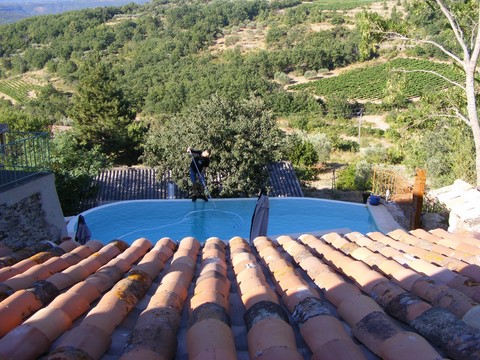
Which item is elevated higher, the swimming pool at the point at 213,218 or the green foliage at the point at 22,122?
the green foliage at the point at 22,122

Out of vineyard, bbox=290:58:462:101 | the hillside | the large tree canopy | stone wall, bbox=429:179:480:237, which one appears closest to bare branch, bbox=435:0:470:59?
the hillside

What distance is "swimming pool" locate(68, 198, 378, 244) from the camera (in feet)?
33.7

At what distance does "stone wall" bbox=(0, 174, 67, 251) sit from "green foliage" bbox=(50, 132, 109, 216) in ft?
24.0

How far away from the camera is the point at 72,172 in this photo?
14008 mm

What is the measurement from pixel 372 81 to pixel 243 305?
157ft

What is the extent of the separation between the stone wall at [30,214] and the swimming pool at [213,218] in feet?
12.2

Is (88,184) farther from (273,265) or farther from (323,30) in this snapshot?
(323,30)

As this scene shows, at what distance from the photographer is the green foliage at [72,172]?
44.3 feet

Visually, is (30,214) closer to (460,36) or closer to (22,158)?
(22,158)

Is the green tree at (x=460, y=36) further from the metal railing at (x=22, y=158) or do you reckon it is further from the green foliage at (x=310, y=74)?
the green foliage at (x=310, y=74)

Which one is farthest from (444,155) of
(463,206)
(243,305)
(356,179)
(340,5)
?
(340,5)

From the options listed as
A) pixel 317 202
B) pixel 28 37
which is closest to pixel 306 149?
pixel 317 202

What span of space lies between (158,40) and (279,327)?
216ft

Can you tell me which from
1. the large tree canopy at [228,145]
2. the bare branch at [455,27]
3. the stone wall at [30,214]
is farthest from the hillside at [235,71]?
the stone wall at [30,214]
